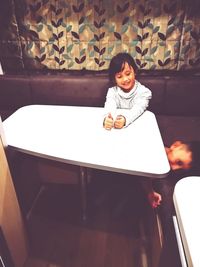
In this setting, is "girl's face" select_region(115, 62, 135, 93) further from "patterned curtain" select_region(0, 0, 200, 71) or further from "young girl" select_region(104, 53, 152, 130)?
"patterned curtain" select_region(0, 0, 200, 71)

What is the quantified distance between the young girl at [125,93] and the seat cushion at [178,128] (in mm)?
334

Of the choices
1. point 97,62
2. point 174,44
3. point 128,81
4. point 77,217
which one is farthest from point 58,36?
point 77,217

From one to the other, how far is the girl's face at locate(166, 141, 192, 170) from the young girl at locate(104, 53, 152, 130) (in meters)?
0.31

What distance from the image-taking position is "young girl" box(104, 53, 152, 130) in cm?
166

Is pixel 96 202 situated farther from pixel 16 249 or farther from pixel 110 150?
Answer: pixel 110 150

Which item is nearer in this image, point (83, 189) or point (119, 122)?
point (119, 122)

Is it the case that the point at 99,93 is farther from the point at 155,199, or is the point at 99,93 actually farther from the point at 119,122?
the point at 155,199

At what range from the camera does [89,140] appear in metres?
1.33

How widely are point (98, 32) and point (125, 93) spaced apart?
0.63 meters

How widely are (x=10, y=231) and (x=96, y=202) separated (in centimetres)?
73

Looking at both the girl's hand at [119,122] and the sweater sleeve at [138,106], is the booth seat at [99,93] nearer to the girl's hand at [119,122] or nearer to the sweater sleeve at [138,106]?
the sweater sleeve at [138,106]

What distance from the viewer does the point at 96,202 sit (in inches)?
74.6

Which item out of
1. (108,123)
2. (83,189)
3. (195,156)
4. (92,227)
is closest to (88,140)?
(108,123)

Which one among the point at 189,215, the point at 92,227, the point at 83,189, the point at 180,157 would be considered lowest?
the point at 92,227
